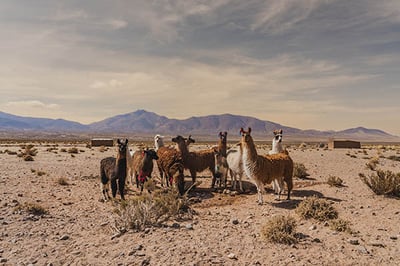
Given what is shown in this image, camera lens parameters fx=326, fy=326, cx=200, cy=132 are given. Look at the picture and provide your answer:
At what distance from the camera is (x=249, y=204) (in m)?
9.57

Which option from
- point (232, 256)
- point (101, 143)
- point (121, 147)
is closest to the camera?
point (232, 256)

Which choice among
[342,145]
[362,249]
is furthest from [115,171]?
[342,145]

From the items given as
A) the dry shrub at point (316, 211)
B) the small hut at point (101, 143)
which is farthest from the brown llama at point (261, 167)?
the small hut at point (101, 143)

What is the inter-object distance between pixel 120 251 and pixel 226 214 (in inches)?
138

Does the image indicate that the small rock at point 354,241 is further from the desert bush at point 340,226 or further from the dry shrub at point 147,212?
the dry shrub at point 147,212

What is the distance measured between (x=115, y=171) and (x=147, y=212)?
3026mm

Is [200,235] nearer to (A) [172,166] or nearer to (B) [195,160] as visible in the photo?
(A) [172,166]

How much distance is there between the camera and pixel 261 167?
31.6ft

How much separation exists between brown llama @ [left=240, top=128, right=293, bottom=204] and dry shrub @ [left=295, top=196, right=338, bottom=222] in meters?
1.62

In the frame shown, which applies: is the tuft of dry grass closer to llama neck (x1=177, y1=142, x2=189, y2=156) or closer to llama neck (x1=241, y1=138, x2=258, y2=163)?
llama neck (x1=241, y1=138, x2=258, y2=163)

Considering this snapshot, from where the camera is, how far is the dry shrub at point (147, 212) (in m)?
6.91

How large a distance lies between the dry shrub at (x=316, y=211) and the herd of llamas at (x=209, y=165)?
164 centimetres

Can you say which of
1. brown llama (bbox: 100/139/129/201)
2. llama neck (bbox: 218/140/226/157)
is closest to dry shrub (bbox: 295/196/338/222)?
llama neck (bbox: 218/140/226/157)

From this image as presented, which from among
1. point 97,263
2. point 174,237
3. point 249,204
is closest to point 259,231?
point 174,237
